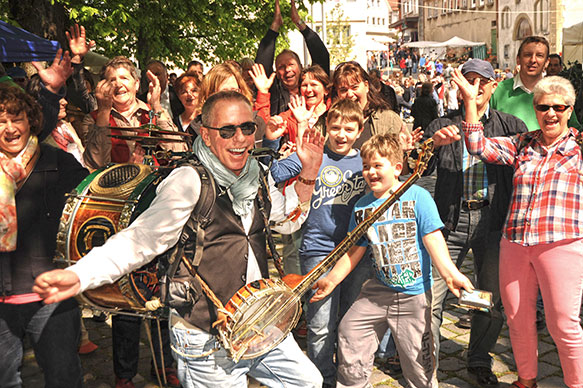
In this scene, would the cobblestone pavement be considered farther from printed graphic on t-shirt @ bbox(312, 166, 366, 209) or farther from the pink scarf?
the pink scarf

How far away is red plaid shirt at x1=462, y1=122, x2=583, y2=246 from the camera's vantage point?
3.96 meters

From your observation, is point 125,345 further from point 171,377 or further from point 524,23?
point 524,23

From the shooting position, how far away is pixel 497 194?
452 cm

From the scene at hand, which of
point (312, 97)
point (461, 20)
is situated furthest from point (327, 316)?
point (461, 20)

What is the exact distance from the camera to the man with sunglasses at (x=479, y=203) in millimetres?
4512

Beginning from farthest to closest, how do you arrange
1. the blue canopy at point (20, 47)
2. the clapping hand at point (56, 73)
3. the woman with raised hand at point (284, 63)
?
the blue canopy at point (20, 47) → the woman with raised hand at point (284, 63) → the clapping hand at point (56, 73)

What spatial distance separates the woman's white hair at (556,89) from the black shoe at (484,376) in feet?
6.18

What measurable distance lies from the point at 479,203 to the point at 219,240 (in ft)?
7.64

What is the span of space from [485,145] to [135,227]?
2496 millimetres

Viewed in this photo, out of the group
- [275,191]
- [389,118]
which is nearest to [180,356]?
[275,191]

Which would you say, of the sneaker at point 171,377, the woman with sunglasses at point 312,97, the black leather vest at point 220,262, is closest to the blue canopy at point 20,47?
the woman with sunglasses at point 312,97

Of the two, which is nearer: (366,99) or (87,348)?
(366,99)

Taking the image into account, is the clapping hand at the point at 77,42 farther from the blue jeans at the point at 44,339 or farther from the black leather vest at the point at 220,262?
the black leather vest at the point at 220,262

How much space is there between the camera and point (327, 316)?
13.8 ft
